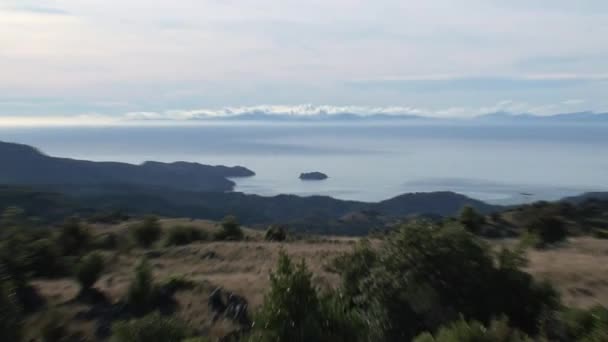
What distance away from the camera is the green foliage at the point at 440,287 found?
10531 mm

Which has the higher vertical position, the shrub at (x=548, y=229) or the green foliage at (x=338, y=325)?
the green foliage at (x=338, y=325)

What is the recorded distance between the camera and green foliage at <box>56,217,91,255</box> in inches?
929

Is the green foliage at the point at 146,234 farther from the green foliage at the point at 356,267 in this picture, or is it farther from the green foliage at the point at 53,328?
the green foliage at the point at 356,267

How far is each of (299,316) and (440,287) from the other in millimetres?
3021

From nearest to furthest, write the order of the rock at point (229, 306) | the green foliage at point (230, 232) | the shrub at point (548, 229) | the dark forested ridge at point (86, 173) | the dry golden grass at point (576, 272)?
the rock at point (229, 306), the dry golden grass at point (576, 272), the shrub at point (548, 229), the green foliage at point (230, 232), the dark forested ridge at point (86, 173)

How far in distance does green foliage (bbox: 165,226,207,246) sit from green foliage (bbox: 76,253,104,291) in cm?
1010

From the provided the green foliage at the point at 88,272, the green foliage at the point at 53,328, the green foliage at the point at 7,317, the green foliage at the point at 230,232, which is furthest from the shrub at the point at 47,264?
the green foliage at the point at 7,317

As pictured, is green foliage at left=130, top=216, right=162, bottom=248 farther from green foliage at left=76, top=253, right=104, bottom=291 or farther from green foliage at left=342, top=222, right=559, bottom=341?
green foliage at left=342, top=222, right=559, bottom=341

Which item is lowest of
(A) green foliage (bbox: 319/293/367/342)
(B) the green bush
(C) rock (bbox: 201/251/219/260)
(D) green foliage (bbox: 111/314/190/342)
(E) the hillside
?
(E) the hillside

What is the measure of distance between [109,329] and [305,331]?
5985 mm

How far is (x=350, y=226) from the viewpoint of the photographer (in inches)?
2242

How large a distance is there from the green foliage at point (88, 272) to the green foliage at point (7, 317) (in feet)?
25.9

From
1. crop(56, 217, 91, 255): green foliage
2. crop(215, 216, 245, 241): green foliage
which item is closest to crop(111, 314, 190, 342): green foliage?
crop(56, 217, 91, 255): green foliage

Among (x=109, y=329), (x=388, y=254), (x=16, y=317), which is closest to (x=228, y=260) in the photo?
(x=109, y=329)
